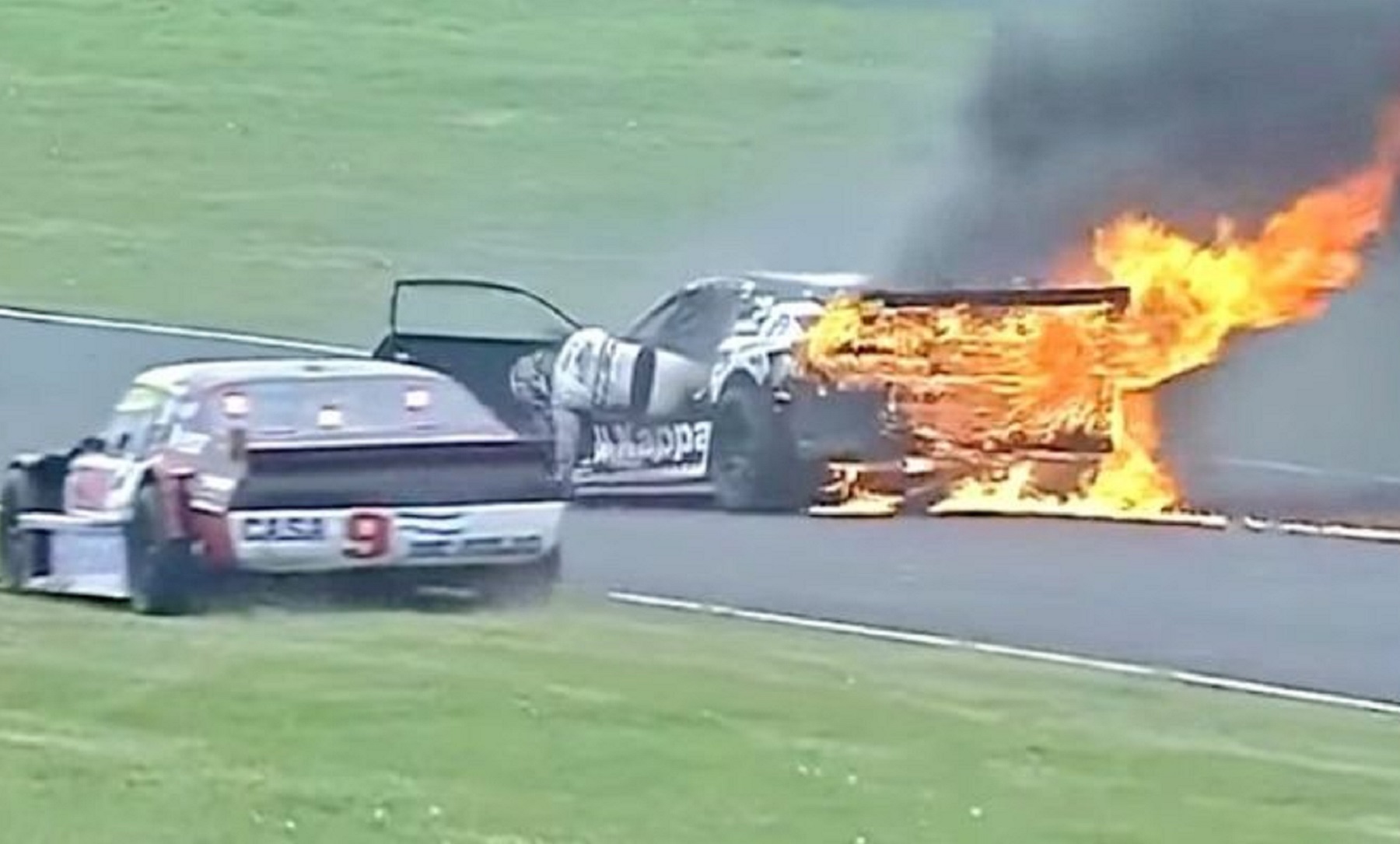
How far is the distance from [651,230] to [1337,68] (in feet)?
20.3

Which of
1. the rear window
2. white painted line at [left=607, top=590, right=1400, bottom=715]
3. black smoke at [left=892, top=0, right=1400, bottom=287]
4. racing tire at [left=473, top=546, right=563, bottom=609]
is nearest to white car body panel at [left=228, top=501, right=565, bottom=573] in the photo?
racing tire at [left=473, top=546, right=563, bottom=609]

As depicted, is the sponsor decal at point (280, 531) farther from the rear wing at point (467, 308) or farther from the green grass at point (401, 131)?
the green grass at point (401, 131)

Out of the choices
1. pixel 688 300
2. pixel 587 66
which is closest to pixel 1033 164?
pixel 688 300

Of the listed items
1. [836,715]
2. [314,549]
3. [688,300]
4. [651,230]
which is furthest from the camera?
[651,230]

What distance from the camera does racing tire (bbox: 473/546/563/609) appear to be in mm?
14211

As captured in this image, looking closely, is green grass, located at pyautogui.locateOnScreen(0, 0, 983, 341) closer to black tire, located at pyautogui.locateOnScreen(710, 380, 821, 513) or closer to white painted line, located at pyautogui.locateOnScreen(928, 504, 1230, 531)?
black tire, located at pyautogui.locateOnScreen(710, 380, 821, 513)

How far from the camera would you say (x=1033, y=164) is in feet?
70.7

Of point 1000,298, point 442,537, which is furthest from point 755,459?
point 442,537

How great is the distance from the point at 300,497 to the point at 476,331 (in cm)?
737

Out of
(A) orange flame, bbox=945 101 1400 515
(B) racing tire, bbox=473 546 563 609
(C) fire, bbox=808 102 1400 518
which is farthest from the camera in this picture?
(A) orange flame, bbox=945 101 1400 515

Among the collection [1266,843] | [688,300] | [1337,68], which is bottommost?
[1266,843]

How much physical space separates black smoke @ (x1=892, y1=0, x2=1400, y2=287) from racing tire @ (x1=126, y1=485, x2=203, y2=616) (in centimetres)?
706

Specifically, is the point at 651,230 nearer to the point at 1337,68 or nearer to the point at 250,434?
the point at 1337,68

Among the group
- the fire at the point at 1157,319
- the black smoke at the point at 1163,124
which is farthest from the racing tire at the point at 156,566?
the black smoke at the point at 1163,124
